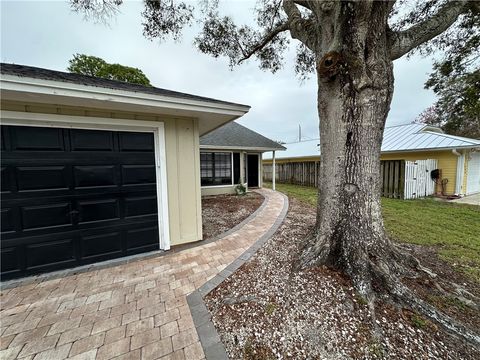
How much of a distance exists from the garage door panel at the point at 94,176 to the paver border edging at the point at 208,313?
7.49ft

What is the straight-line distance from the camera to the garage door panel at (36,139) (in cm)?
271

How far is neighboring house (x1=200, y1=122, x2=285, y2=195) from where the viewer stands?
31.1ft

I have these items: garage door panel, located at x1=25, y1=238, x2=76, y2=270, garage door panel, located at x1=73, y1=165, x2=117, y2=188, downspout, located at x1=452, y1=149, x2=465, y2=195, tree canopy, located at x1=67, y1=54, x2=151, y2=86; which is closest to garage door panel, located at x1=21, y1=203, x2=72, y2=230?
garage door panel, located at x1=25, y1=238, x2=76, y2=270

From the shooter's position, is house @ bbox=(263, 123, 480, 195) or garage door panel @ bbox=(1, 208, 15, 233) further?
house @ bbox=(263, 123, 480, 195)

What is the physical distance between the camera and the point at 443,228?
16.3ft

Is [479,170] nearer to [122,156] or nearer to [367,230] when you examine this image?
[367,230]

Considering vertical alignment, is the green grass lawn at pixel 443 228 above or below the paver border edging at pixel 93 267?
below

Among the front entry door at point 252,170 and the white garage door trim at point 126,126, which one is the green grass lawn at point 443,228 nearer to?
the white garage door trim at point 126,126

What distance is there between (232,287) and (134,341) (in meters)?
1.17

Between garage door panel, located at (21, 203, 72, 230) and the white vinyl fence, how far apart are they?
11912 mm

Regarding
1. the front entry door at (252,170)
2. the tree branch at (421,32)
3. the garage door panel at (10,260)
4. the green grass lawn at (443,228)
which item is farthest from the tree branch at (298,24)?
the front entry door at (252,170)

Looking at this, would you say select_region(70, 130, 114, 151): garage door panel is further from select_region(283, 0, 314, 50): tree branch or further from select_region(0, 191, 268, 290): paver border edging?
select_region(283, 0, 314, 50): tree branch

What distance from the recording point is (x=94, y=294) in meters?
2.50

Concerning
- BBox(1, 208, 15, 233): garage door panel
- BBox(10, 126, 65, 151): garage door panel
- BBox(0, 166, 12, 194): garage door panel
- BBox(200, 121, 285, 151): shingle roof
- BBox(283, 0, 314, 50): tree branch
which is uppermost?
BBox(283, 0, 314, 50): tree branch
